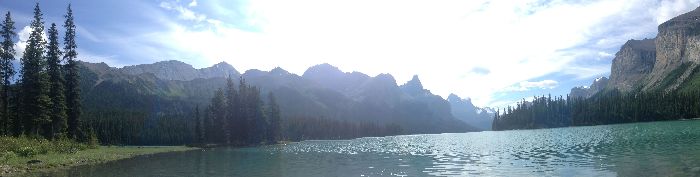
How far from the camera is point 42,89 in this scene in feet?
259

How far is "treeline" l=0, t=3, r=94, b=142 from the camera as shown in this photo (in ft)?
257

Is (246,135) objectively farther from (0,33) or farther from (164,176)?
(164,176)

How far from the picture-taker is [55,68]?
87812mm

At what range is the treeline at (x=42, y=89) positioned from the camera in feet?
257

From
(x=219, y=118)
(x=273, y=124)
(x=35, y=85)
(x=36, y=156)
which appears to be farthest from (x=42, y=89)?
(x=273, y=124)

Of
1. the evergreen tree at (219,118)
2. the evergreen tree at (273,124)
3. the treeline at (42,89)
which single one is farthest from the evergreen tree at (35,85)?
the evergreen tree at (273,124)

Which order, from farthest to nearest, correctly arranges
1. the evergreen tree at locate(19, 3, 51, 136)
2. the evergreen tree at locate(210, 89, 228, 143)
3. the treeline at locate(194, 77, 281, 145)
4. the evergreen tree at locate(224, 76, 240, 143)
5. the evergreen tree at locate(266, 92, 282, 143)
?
the evergreen tree at locate(266, 92, 282, 143)
the evergreen tree at locate(224, 76, 240, 143)
the treeline at locate(194, 77, 281, 145)
the evergreen tree at locate(210, 89, 228, 143)
the evergreen tree at locate(19, 3, 51, 136)

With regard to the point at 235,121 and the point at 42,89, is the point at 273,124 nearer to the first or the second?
the point at 235,121

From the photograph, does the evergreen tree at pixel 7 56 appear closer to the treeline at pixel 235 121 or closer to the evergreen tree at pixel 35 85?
the evergreen tree at pixel 35 85

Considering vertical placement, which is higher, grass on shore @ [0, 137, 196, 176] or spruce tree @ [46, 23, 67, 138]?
spruce tree @ [46, 23, 67, 138]

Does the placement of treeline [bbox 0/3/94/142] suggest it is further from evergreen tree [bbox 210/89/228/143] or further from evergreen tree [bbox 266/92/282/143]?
evergreen tree [bbox 266/92/282/143]

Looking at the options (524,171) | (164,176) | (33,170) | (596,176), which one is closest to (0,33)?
(33,170)

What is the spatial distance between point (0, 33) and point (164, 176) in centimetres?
5334

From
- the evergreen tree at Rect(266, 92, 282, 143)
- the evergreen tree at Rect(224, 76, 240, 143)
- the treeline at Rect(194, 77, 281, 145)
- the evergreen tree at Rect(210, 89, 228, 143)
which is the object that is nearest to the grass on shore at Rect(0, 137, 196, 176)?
the evergreen tree at Rect(210, 89, 228, 143)
